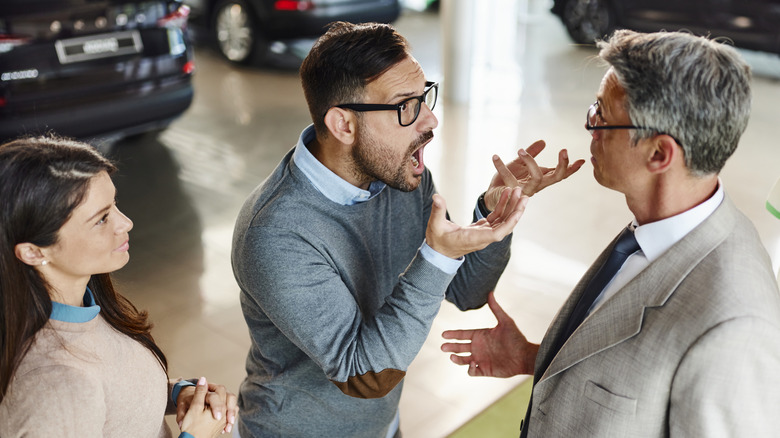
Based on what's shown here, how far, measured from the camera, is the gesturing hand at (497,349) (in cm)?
167

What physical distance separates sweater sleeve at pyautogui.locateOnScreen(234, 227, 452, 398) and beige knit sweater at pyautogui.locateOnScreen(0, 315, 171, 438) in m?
0.26

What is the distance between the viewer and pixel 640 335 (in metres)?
1.19

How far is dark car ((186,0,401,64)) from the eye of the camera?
6.45 metres

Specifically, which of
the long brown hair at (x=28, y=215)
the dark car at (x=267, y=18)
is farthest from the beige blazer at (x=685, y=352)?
the dark car at (x=267, y=18)

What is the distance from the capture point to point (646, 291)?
1220 mm

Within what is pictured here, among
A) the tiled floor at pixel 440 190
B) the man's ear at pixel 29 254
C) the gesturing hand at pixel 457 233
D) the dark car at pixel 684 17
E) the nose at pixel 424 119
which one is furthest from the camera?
the dark car at pixel 684 17

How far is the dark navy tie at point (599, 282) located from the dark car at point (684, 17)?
15.5 feet

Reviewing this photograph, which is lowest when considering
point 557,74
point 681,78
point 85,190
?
point 557,74

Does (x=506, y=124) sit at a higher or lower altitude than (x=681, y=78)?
lower

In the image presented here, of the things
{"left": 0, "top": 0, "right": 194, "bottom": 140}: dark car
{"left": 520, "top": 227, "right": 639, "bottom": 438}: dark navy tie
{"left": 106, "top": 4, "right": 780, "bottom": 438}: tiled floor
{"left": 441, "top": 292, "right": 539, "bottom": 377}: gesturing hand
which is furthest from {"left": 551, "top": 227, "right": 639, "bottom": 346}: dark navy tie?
{"left": 0, "top": 0, "right": 194, "bottom": 140}: dark car

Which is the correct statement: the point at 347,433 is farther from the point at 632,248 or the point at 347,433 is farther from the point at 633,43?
the point at 633,43

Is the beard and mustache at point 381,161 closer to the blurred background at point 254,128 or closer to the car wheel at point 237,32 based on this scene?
the blurred background at point 254,128

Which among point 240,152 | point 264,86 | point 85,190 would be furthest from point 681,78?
point 264,86

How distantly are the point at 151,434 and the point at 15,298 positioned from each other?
1.16 ft
